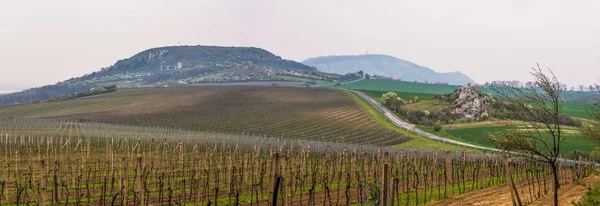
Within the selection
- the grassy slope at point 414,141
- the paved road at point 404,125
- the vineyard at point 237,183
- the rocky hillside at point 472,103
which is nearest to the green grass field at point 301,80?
the paved road at point 404,125

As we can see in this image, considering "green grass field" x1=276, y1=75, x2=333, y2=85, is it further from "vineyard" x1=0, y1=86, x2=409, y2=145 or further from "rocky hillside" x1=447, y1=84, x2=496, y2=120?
"rocky hillside" x1=447, y1=84, x2=496, y2=120

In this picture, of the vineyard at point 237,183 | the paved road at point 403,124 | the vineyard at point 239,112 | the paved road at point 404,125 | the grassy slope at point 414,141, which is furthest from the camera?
the vineyard at point 239,112

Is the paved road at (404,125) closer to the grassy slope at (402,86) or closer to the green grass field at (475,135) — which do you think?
the green grass field at (475,135)

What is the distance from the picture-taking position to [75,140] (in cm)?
4788

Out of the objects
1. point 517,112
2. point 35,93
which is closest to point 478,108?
point 517,112

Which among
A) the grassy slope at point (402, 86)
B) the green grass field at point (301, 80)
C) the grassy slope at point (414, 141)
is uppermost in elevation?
the green grass field at point (301, 80)

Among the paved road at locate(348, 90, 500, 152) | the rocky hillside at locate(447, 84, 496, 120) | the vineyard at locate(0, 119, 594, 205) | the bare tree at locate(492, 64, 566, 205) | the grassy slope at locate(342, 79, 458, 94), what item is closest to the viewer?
the bare tree at locate(492, 64, 566, 205)

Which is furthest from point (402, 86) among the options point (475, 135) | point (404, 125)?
point (475, 135)

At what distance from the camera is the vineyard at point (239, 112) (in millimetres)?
68750

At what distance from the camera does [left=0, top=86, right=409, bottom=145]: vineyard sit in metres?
68.8

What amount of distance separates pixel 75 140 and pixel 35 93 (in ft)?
450

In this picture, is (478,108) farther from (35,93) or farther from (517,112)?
(35,93)

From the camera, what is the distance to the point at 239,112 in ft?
279

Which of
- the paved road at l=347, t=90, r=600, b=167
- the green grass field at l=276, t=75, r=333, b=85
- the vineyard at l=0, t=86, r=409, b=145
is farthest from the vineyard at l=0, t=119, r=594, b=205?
the green grass field at l=276, t=75, r=333, b=85
